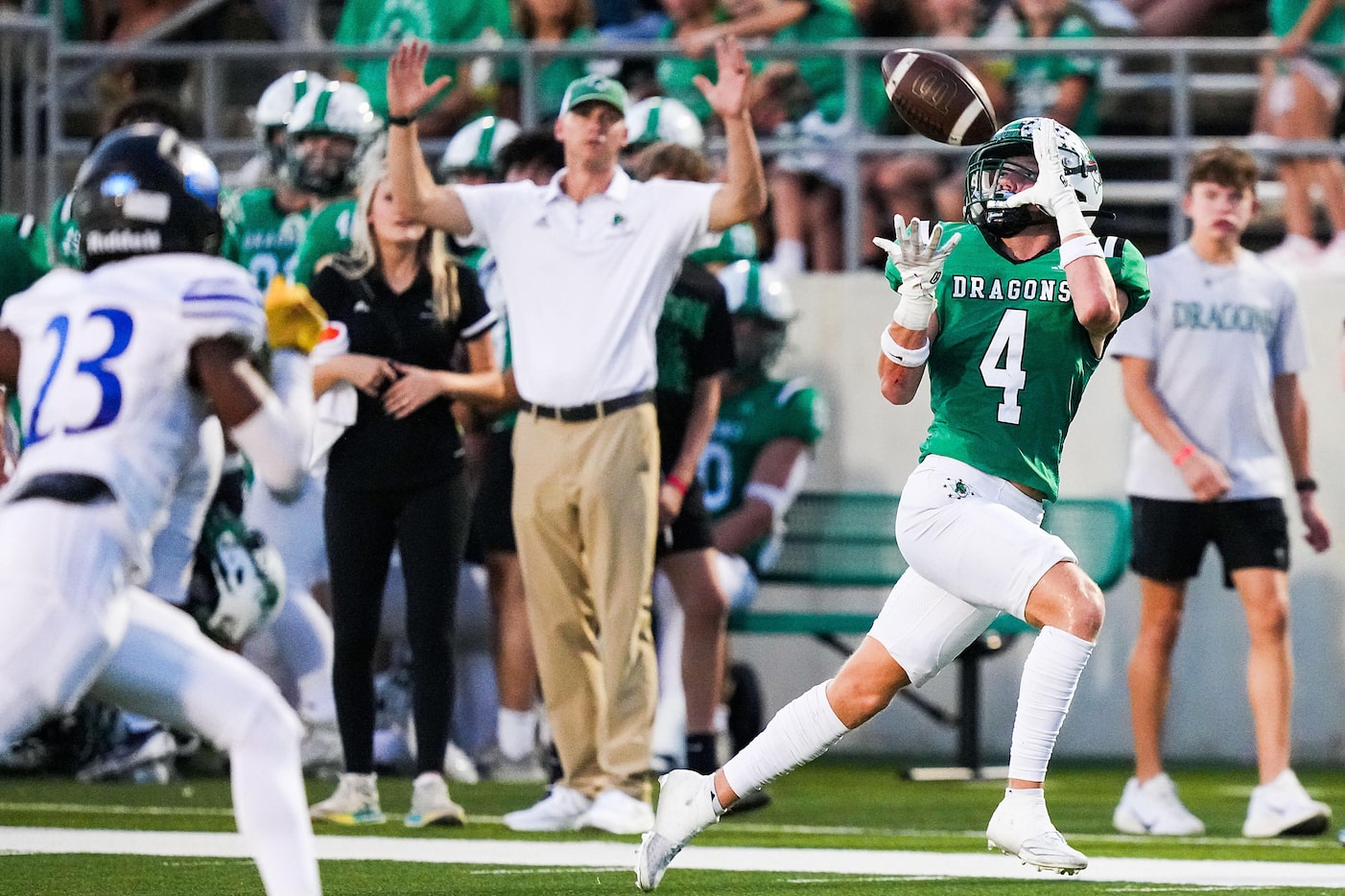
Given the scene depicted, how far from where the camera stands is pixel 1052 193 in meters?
5.07

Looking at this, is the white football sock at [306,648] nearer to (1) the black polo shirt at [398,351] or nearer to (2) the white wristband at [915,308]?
(1) the black polo shirt at [398,351]

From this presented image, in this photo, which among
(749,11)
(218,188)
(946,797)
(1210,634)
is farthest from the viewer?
(749,11)

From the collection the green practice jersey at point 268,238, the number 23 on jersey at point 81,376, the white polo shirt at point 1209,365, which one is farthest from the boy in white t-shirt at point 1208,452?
the number 23 on jersey at point 81,376

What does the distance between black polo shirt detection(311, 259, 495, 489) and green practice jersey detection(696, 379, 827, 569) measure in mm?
2016

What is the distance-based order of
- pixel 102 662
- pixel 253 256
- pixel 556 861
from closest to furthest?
pixel 102 662 → pixel 556 861 → pixel 253 256

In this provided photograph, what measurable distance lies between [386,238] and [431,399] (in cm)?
56

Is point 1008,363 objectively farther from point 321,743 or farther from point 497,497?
point 321,743

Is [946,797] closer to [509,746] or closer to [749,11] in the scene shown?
[509,746]

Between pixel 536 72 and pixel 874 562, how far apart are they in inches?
112

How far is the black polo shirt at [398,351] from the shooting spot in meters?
6.75

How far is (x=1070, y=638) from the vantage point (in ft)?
15.9

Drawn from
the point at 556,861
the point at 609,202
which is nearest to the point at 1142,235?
the point at 609,202

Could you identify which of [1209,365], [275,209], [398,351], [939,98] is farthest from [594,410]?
[275,209]

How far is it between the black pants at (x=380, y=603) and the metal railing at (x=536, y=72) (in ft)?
11.7
